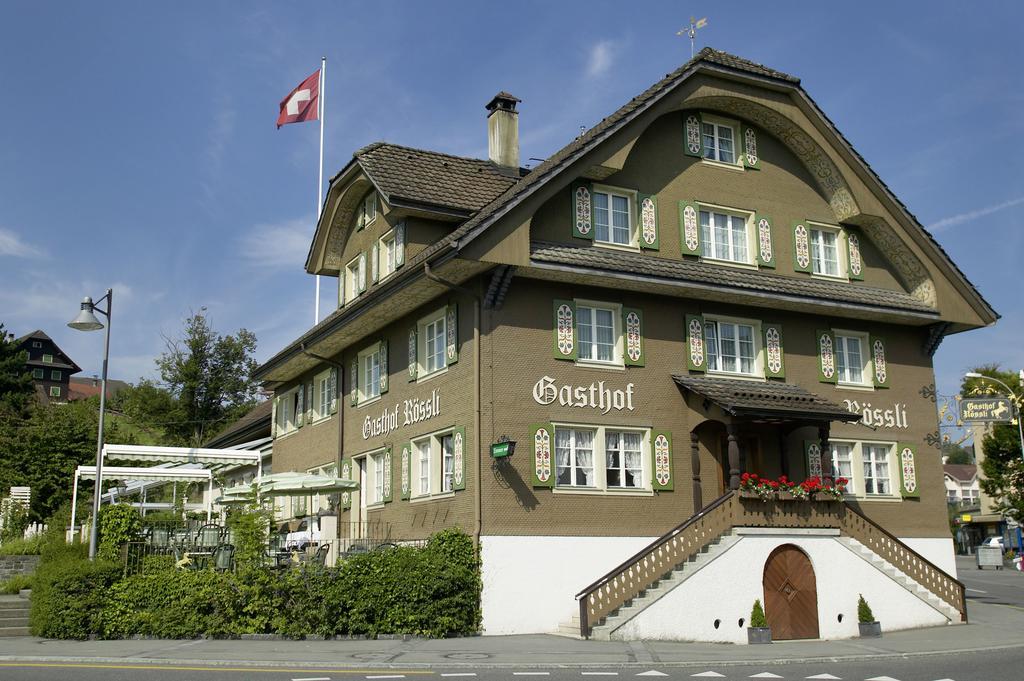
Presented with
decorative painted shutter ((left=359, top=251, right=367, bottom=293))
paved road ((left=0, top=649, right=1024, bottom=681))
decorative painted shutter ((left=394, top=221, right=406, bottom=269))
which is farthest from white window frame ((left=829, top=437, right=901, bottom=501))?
decorative painted shutter ((left=359, top=251, right=367, bottom=293))

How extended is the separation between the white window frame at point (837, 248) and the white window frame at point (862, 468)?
4.12 metres

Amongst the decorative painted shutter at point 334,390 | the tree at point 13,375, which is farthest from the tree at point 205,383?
the decorative painted shutter at point 334,390

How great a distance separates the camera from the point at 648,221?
23172mm

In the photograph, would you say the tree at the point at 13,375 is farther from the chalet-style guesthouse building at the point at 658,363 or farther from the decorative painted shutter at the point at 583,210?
the decorative painted shutter at the point at 583,210

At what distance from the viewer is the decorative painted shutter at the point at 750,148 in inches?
990

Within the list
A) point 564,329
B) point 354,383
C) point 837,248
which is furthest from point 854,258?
point 354,383

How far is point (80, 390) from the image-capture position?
136 m

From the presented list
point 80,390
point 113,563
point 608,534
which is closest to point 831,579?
point 608,534

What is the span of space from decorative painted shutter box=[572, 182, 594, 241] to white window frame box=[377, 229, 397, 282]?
4.95 meters

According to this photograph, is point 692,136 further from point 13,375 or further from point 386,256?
point 13,375

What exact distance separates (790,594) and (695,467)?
3235 millimetres

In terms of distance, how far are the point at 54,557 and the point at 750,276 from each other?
1584 centimetres

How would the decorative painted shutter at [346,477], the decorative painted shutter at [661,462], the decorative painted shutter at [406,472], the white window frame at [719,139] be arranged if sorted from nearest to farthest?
the decorative painted shutter at [661,462], the decorative painted shutter at [406,472], the white window frame at [719,139], the decorative painted shutter at [346,477]

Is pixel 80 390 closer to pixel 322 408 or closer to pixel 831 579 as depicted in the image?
pixel 322 408
